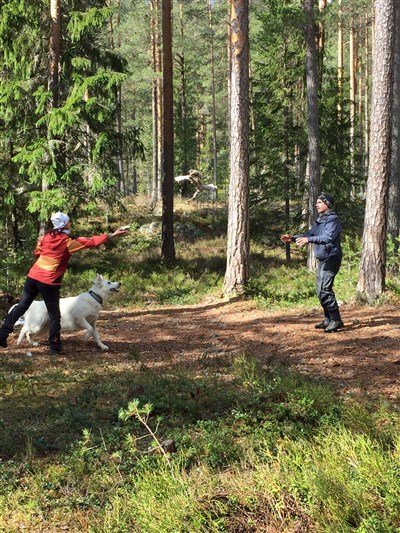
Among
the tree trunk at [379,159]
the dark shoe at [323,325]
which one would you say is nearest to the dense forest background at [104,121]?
the tree trunk at [379,159]

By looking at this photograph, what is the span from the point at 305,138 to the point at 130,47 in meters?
14.7

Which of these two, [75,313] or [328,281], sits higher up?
[328,281]

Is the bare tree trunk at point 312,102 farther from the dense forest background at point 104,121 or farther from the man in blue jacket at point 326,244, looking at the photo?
the man in blue jacket at point 326,244

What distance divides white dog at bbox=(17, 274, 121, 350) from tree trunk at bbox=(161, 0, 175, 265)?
31.4 feet

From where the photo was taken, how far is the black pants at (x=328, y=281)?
313 inches

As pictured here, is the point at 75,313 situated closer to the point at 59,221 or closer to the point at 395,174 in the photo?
the point at 59,221

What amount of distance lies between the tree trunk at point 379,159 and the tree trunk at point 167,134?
29.0 ft

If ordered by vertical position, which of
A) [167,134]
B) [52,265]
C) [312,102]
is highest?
[312,102]

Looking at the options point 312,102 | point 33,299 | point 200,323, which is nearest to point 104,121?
point 312,102

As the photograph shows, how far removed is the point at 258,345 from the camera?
8156mm

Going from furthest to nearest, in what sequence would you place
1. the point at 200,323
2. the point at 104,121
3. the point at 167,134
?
the point at 167,134 → the point at 104,121 → the point at 200,323

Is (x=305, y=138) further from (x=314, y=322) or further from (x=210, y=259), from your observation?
(x=314, y=322)

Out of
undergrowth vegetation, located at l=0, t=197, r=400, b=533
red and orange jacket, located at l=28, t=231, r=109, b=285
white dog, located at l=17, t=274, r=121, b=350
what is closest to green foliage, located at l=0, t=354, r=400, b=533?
undergrowth vegetation, located at l=0, t=197, r=400, b=533

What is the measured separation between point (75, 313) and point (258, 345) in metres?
3.14
